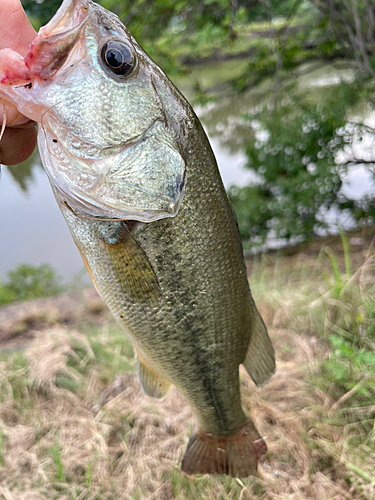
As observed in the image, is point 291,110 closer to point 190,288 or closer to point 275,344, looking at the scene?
point 275,344

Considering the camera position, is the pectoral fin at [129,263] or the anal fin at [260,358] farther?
the anal fin at [260,358]

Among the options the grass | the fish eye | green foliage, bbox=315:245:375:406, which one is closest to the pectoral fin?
the fish eye

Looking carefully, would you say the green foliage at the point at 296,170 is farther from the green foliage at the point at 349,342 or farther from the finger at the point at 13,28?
the finger at the point at 13,28

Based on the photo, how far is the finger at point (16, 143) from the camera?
4.51 feet

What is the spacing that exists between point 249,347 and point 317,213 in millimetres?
3841

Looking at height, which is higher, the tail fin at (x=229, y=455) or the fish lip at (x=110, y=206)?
the fish lip at (x=110, y=206)

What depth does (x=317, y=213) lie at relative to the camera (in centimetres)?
502

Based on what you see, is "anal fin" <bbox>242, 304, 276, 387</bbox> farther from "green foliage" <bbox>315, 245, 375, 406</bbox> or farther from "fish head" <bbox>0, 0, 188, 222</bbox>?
"green foliage" <bbox>315, 245, 375, 406</bbox>

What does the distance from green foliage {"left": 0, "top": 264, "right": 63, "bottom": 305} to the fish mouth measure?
5.40m

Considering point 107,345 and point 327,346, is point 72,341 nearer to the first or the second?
point 107,345

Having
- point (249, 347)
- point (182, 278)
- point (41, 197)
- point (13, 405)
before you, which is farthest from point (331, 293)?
point (41, 197)

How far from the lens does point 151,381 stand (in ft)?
5.34

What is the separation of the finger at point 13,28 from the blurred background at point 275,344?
213 cm

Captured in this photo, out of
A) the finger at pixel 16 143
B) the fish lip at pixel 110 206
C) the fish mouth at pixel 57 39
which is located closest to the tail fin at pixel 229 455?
the fish lip at pixel 110 206
